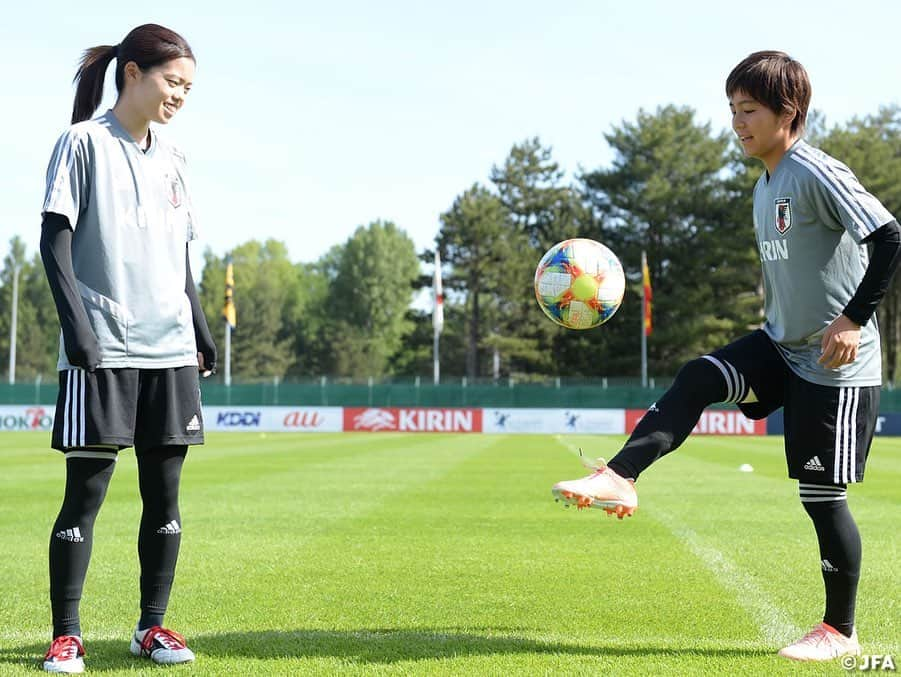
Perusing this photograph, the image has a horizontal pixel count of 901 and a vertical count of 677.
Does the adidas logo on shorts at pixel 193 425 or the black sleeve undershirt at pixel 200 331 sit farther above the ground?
the black sleeve undershirt at pixel 200 331

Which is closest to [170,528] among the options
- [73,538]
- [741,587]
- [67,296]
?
[73,538]

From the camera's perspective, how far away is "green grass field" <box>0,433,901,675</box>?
414 cm

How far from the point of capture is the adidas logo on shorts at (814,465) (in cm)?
411

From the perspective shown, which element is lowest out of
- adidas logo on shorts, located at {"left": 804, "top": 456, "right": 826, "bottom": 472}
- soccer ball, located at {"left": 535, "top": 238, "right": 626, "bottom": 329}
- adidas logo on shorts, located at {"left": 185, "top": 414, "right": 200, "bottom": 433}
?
adidas logo on shorts, located at {"left": 804, "top": 456, "right": 826, "bottom": 472}

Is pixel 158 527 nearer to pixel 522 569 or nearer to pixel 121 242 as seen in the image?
pixel 121 242

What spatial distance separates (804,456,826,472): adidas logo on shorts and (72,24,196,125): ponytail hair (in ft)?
9.64

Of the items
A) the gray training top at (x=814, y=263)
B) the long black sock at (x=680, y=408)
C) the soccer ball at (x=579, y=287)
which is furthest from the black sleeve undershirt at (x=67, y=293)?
the gray training top at (x=814, y=263)

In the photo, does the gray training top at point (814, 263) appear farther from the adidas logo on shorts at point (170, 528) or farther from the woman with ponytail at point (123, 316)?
the adidas logo on shorts at point (170, 528)

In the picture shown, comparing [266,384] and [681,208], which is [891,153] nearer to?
[681,208]

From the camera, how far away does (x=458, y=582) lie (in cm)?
601

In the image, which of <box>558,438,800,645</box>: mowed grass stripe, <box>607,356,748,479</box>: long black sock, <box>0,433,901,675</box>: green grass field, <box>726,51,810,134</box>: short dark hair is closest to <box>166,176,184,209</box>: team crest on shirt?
<box>0,433,901,675</box>: green grass field

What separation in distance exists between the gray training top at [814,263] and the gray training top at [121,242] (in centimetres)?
244

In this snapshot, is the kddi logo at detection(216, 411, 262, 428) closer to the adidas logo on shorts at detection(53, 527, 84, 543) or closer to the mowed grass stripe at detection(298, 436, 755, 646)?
the mowed grass stripe at detection(298, 436, 755, 646)

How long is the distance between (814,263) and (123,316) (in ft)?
8.95
